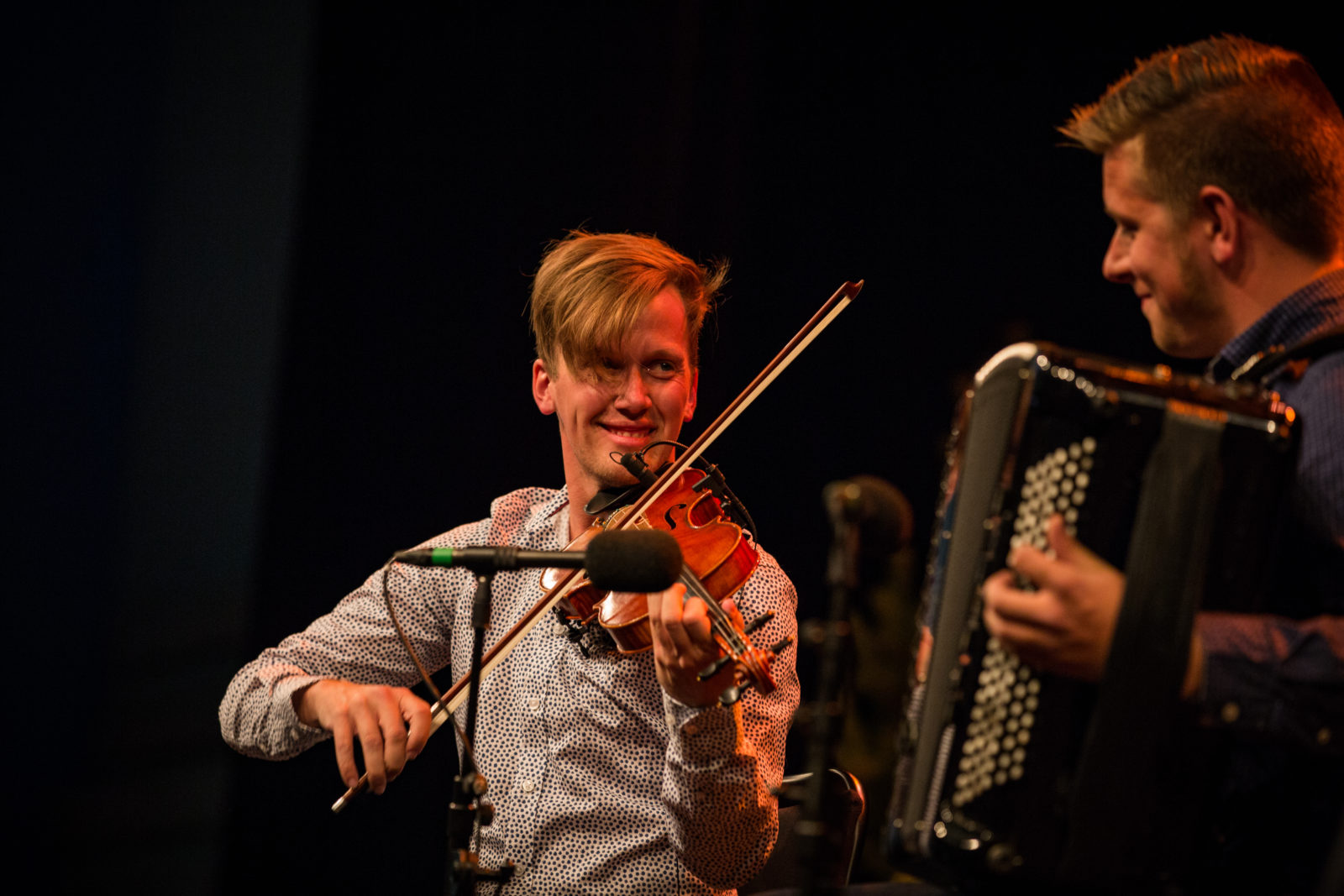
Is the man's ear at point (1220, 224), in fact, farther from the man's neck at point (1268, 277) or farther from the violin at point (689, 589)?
the violin at point (689, 589)

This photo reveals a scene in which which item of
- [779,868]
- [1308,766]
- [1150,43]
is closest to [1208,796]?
[1308,766]

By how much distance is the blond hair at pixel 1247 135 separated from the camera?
146 cm

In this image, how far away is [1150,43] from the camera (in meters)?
3.51

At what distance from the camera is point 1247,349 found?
148cm

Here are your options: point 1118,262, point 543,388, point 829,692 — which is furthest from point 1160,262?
point 543,388

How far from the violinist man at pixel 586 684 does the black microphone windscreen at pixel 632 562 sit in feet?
0.74

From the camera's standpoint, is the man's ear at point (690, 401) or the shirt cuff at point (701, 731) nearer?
the shirt cuff at point (701, 731)

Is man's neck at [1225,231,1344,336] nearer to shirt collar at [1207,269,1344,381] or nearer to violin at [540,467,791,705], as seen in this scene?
shirt collar at [1207,269,1344,381]

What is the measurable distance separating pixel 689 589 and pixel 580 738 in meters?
0.34

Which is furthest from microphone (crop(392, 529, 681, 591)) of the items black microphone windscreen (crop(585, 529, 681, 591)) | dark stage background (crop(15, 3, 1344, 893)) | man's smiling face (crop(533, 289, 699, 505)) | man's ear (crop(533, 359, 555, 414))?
dark stage background (crop(15, 3, 1344, 893))

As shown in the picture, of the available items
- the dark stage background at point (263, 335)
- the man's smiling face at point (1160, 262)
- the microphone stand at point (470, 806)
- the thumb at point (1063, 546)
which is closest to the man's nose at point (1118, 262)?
the man's smiling face at point (1160, 262)

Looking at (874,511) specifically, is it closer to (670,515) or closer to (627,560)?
(627,560)

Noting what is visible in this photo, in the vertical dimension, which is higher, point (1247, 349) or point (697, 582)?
point (1247, 349)

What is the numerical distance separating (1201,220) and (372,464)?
7.30 ft
